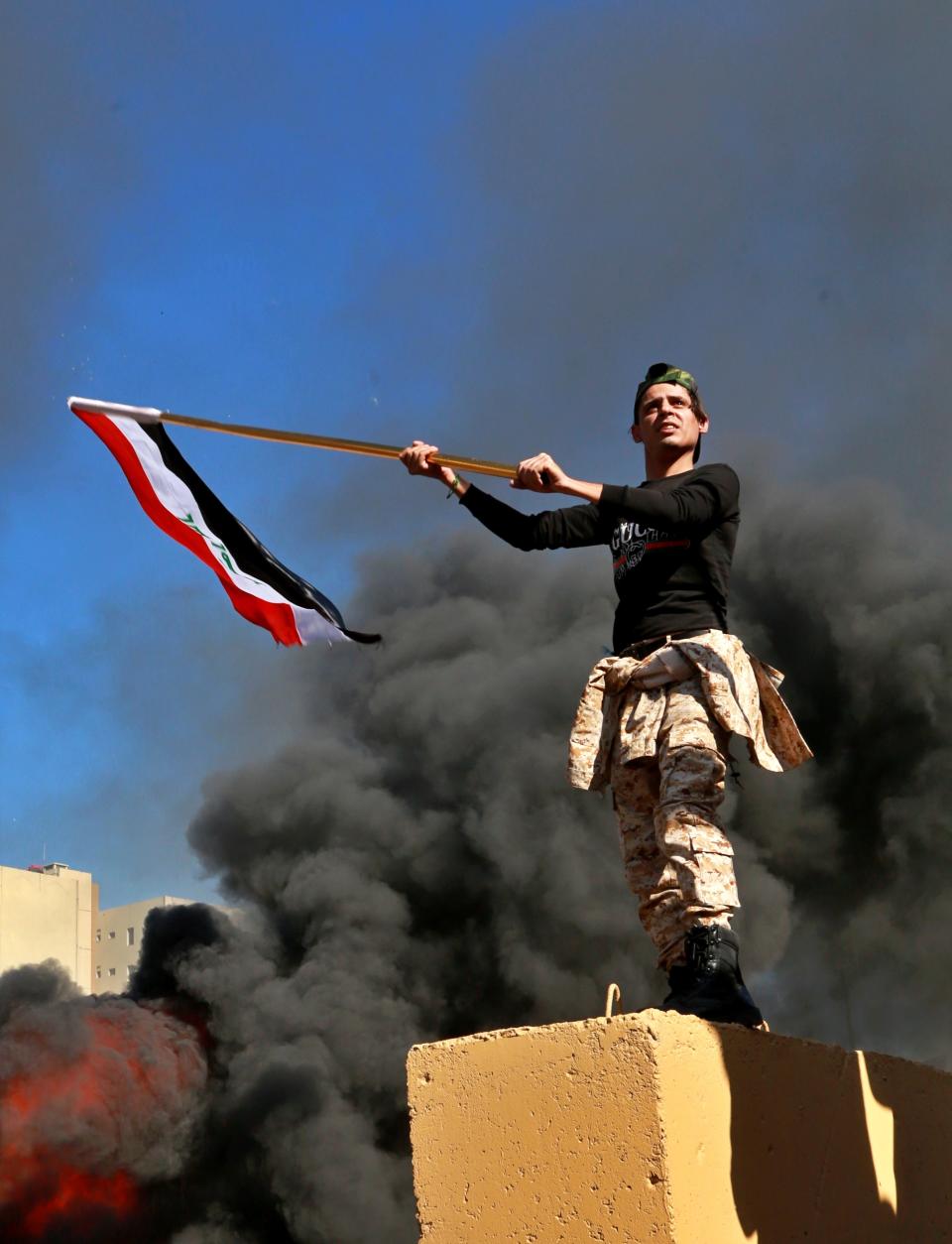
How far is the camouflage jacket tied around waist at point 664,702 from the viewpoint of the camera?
13.0 ft

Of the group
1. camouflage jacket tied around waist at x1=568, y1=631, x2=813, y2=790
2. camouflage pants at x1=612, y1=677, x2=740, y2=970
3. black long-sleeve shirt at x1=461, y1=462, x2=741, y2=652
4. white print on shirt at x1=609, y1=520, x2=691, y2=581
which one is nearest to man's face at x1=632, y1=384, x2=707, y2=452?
black long-sleeve shirt at x1=461, y1=462, x2=741, y2=652

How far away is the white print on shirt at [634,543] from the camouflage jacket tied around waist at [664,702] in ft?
0.99

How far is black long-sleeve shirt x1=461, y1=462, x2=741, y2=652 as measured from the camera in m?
4.00

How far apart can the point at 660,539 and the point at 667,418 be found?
1.37 feet

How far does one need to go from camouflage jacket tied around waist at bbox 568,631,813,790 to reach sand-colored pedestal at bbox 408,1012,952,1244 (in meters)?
0.86

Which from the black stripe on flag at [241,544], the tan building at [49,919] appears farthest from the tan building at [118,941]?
the black stripe on flag at [241,544]

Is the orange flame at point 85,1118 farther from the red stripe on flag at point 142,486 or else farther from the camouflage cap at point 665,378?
the camouflage cap at point 665,378

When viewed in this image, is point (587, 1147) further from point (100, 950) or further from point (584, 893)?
point (100, 950)

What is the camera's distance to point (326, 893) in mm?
33812

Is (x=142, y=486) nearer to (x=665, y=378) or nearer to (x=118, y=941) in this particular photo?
(x=665, y=378)

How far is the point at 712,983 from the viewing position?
3.59 metres

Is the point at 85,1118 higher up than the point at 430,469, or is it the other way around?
the point at 85,1118

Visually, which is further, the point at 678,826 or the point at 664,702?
the point at 664,702

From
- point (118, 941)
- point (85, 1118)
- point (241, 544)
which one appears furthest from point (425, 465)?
point (118, 941)
